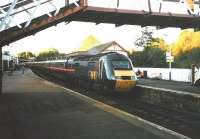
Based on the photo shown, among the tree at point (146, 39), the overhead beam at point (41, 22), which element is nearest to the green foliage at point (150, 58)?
the tree at point (146, 39)

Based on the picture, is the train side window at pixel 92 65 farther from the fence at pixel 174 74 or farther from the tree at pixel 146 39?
the tree at pixel 146 39

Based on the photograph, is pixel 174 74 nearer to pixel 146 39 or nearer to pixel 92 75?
pixel 92 75

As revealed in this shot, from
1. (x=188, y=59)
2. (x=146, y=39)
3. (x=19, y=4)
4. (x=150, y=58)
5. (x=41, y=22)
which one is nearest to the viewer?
(x=19, y=4)

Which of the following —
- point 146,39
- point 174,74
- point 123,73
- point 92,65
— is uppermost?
point 146,39

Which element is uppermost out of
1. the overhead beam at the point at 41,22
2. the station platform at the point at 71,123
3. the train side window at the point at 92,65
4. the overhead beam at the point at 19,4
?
the overhead beam at the point at 19,4

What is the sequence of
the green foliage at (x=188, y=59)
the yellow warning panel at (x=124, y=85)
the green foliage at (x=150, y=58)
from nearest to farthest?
the yellow warning panel at (x=124, y=85)
the green foliage at (x=188, y=59)
the green foliage at (x=150, y=58)

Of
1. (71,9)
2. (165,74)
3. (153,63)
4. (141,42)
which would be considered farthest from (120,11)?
(141,42)

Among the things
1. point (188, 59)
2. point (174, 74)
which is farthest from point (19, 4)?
point (188, 59)

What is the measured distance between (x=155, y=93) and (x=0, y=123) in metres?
12.9

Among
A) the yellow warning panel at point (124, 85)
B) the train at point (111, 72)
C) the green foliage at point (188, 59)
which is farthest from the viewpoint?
the green foliage at point (188, 59)

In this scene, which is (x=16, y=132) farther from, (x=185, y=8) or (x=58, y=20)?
(x=185, y=8)

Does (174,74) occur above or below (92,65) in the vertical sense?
below

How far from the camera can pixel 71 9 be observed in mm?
22031

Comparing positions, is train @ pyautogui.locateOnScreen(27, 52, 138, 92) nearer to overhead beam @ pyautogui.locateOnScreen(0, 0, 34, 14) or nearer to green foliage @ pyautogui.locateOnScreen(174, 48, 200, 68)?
overhead beam @ pyautogui.locateOnScreen(0, 0, 34, 14)
